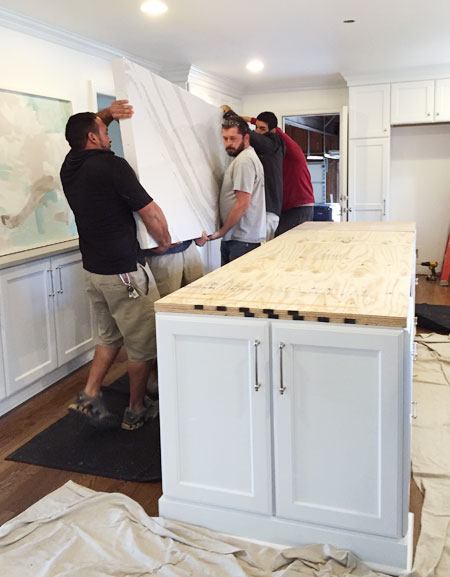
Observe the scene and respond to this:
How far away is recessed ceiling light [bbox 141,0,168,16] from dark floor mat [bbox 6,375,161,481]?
2.45 m

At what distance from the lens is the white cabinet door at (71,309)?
11.1ft

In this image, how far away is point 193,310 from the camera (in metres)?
1.75

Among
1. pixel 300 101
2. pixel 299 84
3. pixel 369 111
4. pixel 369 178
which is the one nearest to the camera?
pixel 369 111

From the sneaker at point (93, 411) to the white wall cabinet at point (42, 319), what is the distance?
53cm

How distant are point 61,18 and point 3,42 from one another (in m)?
0.44

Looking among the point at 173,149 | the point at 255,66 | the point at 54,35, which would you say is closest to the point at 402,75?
the point at 255,66

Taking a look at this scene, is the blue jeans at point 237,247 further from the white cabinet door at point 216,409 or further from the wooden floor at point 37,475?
the white cabinet door at point 216,409

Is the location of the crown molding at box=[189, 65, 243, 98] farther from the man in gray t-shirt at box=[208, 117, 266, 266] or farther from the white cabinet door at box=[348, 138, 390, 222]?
the man in gray t-shirt at box=[208, 117, 266, 266]

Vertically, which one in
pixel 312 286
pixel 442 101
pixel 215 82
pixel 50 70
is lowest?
pixel 312 286

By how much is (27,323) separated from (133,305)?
84 centimetres

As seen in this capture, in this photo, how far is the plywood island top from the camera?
64.1 inches

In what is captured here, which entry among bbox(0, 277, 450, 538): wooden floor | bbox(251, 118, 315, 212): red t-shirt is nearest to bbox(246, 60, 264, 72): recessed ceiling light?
bbox(251, 118, 315, 212): red t-shirt

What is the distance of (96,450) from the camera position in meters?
2.54

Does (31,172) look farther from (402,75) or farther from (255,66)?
(402,75)
